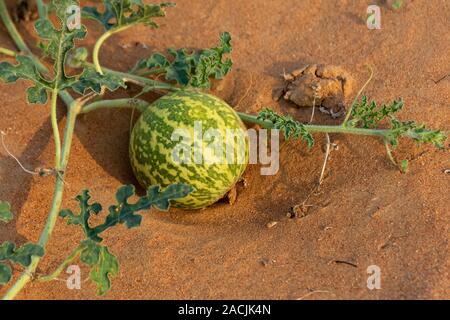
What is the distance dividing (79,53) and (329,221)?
1.80 metres

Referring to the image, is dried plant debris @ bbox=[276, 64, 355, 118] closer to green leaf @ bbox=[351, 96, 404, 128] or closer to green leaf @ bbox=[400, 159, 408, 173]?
green leaf @ bbox=[351, 96, 404, 128]

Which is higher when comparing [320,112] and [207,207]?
[320,112]

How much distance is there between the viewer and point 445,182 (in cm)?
338

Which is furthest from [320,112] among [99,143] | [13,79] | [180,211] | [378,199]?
[13,79]

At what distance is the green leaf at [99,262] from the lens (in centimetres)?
271

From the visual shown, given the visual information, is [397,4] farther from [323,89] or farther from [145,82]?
[145,82]

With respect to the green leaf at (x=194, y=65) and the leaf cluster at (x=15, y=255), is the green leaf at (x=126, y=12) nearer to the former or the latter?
the green leaf at (x=194, y=65)

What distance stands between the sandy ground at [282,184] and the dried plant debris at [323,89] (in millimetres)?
69

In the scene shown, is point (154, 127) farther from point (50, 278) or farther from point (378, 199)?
point (378, 199)

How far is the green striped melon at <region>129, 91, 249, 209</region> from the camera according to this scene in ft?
11.1

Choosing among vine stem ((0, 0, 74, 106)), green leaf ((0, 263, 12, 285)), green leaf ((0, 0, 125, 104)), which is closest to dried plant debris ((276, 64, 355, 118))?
green leaf ((0, 0, 125, 104))

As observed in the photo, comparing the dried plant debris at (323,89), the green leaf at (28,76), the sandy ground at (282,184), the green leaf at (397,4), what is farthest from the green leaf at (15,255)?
the green leaf at (397,4)

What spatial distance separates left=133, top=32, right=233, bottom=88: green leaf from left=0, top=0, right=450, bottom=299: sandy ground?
0.28 m

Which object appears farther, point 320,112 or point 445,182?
point 320,112
